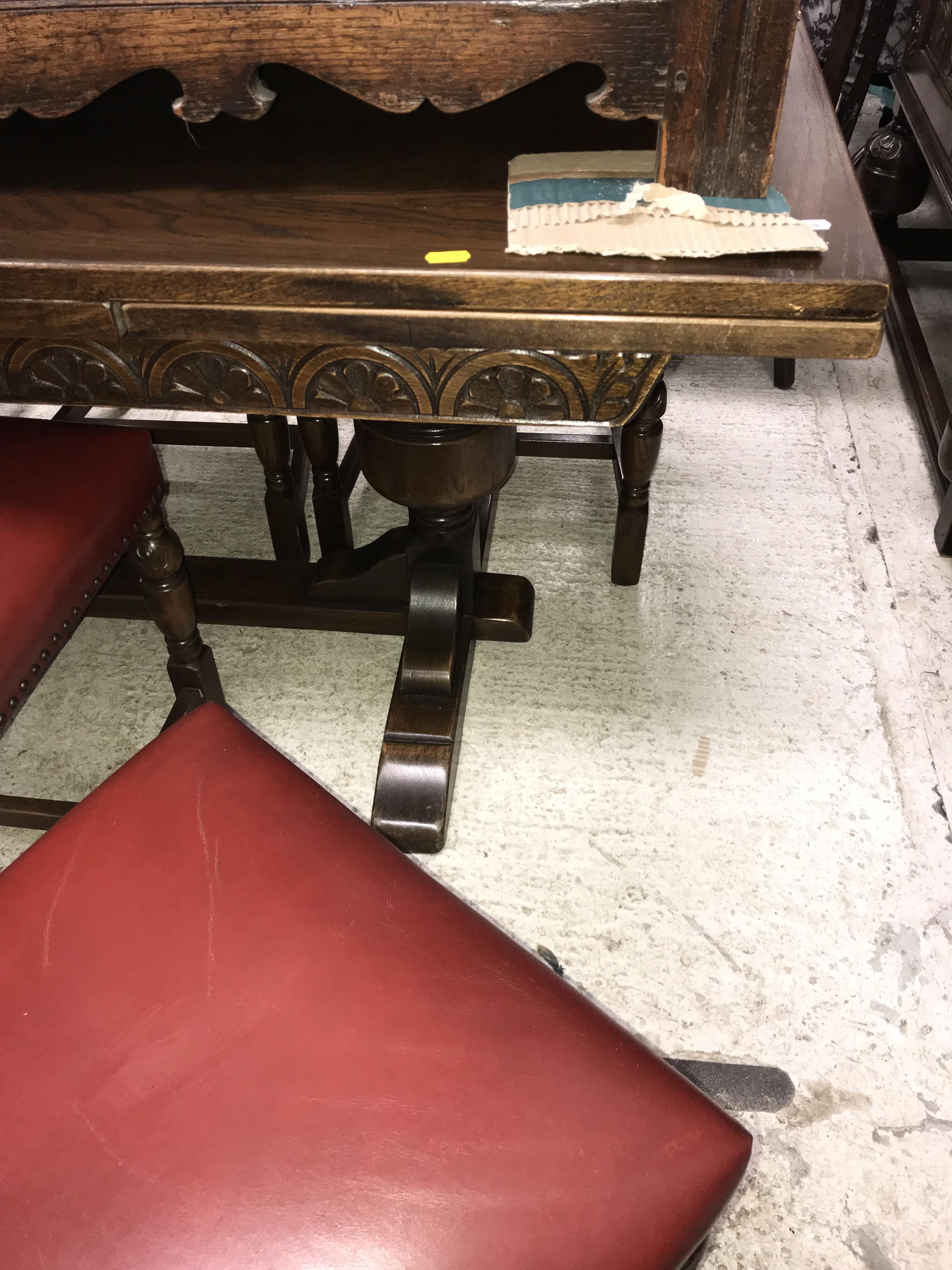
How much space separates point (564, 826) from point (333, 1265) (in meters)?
0.90

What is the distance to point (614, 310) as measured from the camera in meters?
0.83


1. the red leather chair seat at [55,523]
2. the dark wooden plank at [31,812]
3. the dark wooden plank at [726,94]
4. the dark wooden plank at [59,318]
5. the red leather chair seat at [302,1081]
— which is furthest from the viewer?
the dark wooden plank at [31,812]

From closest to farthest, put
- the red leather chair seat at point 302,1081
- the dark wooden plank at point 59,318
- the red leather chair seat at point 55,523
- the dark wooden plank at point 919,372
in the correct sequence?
the red leather chair seat at point 302,1081 → the dark wooden plank at point 59,318 → the red leather chair seat at point 55,523 → the dark wooden plank at point 919,372

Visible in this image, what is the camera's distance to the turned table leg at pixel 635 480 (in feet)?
5.20

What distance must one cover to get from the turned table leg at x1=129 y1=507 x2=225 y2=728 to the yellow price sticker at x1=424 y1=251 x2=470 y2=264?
57 cm

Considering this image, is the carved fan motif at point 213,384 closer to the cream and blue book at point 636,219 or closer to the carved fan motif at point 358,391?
the carved fan motif at point 358,391

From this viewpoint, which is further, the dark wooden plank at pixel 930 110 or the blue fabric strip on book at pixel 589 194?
the dark wooden plank at pixel 930 110

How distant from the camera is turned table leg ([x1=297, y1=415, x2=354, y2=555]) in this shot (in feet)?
5.49

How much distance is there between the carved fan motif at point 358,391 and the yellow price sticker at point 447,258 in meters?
0.12

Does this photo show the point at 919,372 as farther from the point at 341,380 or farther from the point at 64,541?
the point at 64,541

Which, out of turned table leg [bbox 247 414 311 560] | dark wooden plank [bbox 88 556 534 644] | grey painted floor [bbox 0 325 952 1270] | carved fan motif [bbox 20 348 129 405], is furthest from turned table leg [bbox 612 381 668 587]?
carved fan motif [bbox 20 348 129 405]

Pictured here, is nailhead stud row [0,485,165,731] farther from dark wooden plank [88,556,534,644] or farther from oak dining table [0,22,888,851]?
dark wooden plank [88,556,534,644]

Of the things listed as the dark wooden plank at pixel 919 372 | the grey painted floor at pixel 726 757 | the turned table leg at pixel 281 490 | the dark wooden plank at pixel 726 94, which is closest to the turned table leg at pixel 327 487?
the turned table leg at pixel 281 490

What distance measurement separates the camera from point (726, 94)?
31.9 inches
